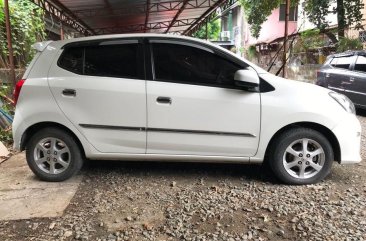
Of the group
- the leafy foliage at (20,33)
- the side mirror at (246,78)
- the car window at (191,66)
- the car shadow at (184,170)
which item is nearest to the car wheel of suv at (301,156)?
the car shadow at (184,170)

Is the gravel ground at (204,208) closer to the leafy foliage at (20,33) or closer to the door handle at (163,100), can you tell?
the door handle at (163,100)

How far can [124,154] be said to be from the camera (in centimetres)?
446

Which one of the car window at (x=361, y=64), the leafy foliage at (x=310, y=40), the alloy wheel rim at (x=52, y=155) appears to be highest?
the leafy foliage at (x=310, y=40)

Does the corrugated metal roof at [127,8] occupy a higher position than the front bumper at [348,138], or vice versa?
the corrugated metal roof at [127,8]

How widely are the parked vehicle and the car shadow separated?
18.6 feet

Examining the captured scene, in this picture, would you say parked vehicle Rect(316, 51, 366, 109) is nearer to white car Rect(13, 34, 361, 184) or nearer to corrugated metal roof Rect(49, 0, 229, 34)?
corrugated metal roof Rect(49, 0, 229, 34)

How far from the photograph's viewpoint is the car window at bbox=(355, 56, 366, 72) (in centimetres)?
944

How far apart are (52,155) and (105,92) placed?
1.02 meters

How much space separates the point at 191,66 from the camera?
4.37m

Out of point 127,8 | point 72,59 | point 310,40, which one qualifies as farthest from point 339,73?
point 72,59

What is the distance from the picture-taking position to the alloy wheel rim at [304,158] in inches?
169

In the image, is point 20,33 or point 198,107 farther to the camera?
point 20,33

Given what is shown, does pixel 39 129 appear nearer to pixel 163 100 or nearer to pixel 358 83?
pixel 163 100

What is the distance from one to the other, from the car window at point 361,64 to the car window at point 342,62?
26 centimetres
